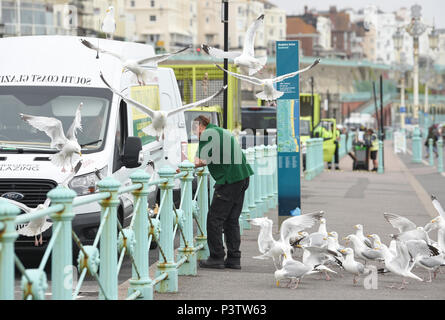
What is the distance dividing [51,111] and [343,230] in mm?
5397

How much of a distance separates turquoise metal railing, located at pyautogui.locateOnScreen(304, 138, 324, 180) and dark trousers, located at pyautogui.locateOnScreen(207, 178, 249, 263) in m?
19.9

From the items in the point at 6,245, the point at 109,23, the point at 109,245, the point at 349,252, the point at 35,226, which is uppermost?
the point at 109,23

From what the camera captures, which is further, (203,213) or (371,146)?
(371,146)

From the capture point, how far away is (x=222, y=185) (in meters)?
11.2

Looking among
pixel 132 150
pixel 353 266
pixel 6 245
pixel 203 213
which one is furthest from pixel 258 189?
pixel 6 245

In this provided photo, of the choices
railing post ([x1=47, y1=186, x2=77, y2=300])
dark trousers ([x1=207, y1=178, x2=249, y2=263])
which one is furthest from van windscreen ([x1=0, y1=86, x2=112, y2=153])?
railing post ([x1=47, y1=186, x2=77, y2=300])

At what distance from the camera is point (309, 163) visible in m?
31.6

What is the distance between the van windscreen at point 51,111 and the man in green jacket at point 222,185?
163 cm

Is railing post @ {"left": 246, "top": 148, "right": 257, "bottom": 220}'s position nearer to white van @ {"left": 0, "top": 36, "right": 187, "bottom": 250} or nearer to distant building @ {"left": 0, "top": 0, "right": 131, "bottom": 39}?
white van @ {"left": 0, "top": 36, "right": 187, "bottom": 250}

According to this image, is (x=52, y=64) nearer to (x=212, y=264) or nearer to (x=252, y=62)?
(x=252, y=62)

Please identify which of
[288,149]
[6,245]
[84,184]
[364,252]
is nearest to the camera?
[6,245]

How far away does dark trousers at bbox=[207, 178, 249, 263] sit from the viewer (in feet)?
36.6

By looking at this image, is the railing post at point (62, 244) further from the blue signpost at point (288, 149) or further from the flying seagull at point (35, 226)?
the blue signpost at point (288, 149)
